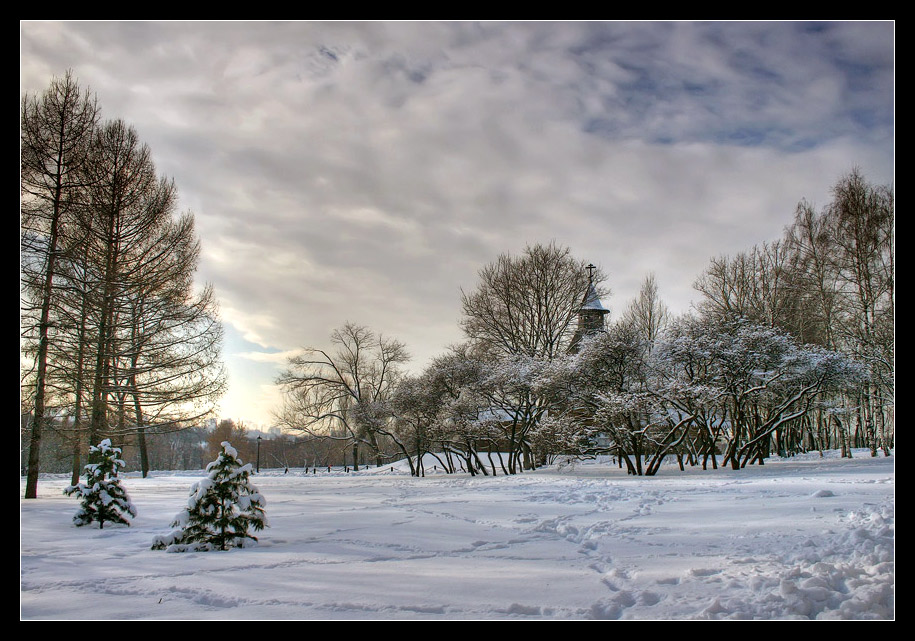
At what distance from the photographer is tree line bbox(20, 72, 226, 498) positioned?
12.4 m

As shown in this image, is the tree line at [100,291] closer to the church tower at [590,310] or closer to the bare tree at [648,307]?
the church tower at [590,310]

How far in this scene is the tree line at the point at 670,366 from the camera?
15641 millimetres

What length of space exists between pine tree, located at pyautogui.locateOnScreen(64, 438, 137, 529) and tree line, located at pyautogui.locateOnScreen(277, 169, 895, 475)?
1192cm

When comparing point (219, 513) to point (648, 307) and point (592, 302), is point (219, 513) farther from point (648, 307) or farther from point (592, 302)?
point (648, 307)

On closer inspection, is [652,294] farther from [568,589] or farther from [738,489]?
[568,589]

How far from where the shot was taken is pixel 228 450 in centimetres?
602

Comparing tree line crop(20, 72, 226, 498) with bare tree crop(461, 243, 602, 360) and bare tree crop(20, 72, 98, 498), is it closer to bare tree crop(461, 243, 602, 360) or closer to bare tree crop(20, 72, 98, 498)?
bare tree crop(20, 72, 98, 498)

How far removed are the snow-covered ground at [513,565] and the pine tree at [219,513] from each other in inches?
10.4

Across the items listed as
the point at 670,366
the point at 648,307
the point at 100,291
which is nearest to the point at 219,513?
the point at 100,291

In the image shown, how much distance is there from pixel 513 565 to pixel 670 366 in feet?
43.6

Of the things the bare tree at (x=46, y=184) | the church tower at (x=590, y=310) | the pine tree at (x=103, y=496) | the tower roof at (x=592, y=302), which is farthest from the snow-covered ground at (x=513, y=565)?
the tower roof at (x=592, y=302)

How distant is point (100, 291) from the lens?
13227mm
